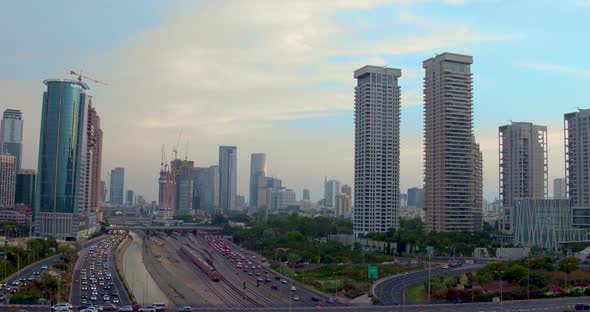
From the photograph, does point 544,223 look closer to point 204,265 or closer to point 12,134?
point 204,265

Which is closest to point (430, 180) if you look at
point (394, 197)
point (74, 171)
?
point (394, 197)

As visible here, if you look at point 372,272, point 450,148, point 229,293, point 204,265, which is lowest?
point 229,293

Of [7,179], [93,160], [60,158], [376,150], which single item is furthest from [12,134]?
[376,150]

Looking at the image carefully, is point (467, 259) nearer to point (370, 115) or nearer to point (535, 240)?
point (535, 240)

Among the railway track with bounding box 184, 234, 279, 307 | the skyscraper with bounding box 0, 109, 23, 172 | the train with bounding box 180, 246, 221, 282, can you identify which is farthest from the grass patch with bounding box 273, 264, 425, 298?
the skyscraper with bounding box 0, 109, 23, 172

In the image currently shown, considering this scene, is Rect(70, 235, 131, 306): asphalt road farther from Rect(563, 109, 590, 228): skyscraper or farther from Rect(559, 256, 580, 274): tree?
Rect(563, 109, 590, 228): skyscraper
